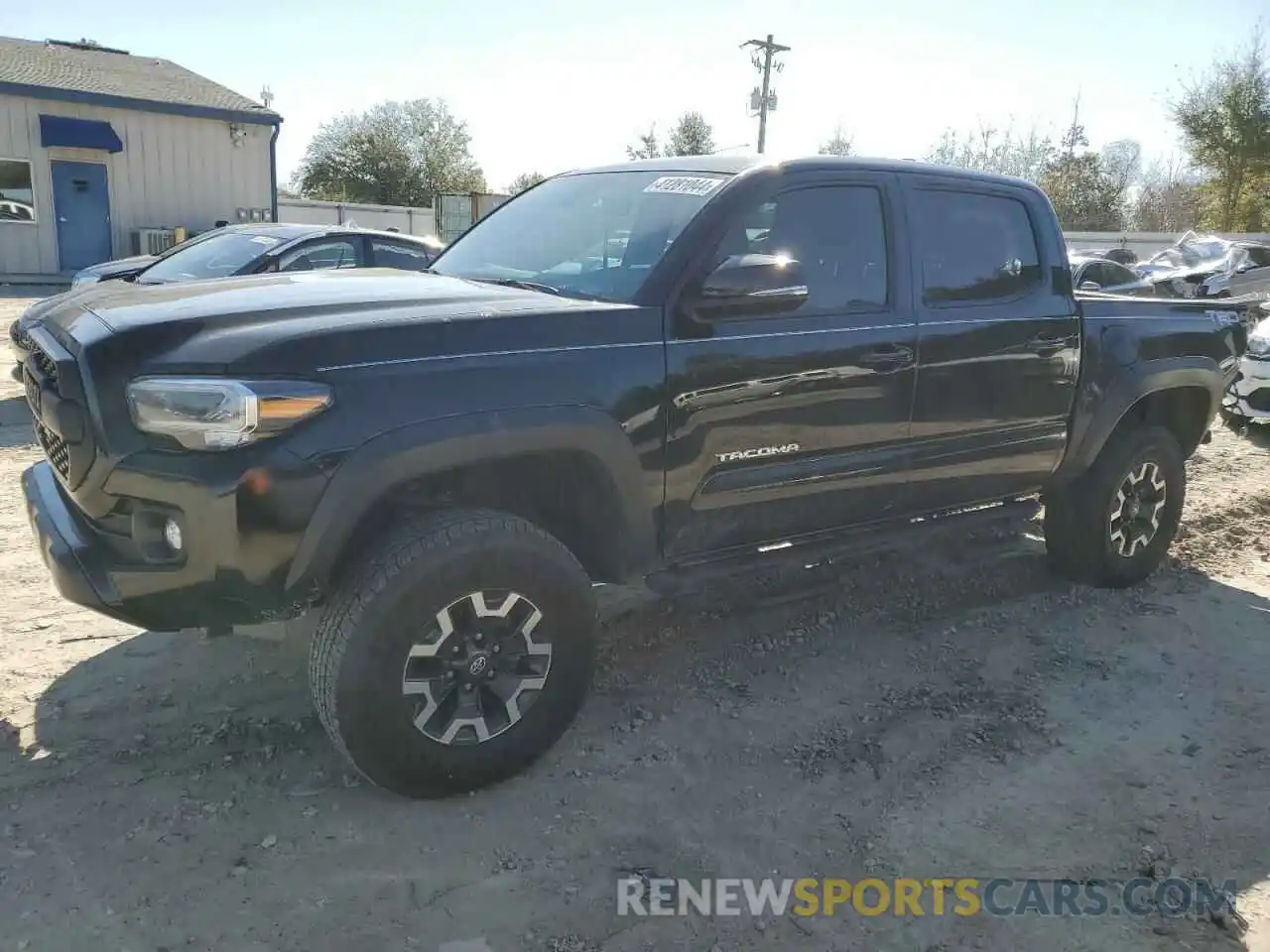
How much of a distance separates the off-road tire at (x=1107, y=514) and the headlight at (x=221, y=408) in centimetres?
376

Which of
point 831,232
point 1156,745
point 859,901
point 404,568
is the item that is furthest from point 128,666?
point 1156,745

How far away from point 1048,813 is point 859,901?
831 millimetres

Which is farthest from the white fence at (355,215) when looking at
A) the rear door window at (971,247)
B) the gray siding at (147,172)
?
the rear door window at (971,247)

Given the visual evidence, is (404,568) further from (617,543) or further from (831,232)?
(831,232)

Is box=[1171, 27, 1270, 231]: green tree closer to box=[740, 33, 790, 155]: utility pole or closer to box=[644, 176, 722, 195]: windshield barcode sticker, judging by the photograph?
box=[740, 33, 790, 155]: utility pole

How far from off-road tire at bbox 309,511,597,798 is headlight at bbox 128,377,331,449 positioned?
50cm

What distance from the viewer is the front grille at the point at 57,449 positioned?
292 cm

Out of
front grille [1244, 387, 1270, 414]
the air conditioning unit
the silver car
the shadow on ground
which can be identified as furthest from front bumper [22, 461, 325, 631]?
the air conditioning unit

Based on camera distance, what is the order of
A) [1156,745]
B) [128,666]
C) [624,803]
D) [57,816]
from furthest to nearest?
[128,666]
[1156,745]
[624,803]
[57,816]

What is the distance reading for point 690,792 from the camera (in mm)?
3219

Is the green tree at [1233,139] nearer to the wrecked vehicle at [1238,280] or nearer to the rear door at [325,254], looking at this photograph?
the wrecked vehicle at [1238,280]

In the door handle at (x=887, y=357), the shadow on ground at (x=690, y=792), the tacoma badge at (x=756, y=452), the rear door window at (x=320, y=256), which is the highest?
the rear door window at (x=320, y=256)

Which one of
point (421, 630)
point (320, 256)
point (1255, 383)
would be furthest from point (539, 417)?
point (1255, 383)

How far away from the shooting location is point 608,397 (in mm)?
3125
